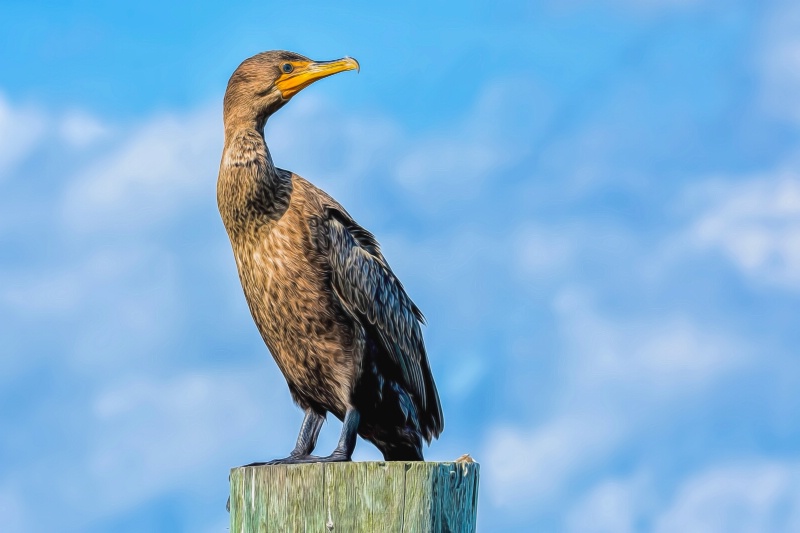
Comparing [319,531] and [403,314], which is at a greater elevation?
[403,314]

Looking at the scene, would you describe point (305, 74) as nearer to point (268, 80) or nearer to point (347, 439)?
point (268, 80)

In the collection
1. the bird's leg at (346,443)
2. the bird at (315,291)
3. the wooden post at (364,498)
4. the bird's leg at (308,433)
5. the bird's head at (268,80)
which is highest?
the bird's head at (268,80)

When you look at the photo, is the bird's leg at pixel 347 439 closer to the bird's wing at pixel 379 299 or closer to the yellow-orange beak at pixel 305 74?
the bird's wing at pixel 379 299

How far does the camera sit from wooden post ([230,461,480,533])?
4664 mm

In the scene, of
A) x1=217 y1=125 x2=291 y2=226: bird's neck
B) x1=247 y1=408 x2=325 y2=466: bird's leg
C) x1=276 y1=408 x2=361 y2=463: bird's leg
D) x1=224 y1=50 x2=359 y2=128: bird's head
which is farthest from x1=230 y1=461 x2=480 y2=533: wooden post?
x1=224 y1=50 x2=359 y2=128: bird's head

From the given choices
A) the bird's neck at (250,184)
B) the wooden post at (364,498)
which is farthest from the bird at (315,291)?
the wooden post at (364,498)

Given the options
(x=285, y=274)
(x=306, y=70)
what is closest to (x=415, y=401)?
(x=285, y=274)

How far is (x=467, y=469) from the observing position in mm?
4934

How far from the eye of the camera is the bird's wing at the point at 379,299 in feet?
19.5

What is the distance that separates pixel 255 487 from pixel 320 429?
1.26 m

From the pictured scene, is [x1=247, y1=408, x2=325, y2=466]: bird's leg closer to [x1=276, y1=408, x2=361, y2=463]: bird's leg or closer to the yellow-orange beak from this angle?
[x1=276, y1=408, x2=361, y2=463]: bird's leg

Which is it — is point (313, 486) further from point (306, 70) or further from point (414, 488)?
point (306, 70)

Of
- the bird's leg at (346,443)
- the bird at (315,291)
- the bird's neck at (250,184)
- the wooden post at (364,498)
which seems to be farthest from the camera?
the bird's neck at (250,184)

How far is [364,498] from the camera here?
4.67 metres
